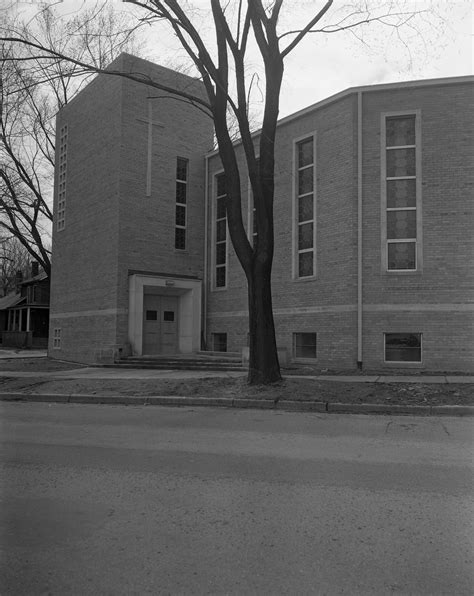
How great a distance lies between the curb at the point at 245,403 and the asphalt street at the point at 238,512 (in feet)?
4.66

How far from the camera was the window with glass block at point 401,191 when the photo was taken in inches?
589

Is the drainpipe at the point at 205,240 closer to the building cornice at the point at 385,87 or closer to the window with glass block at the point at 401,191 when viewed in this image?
the building cornice at the point at 385,87

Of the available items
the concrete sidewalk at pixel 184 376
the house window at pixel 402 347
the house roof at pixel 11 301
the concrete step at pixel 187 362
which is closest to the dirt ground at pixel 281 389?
the concrete sidewalk at pixel 184 376

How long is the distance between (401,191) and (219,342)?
28.2 ft

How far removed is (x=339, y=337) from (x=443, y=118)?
21.5ft

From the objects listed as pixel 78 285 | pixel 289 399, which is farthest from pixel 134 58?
pixel 289 399

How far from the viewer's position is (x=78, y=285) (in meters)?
21.6

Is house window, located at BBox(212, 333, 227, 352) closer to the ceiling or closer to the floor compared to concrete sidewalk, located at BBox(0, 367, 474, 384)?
closer to the ceiling

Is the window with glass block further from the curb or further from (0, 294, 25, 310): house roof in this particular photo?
(0, 294, 25, 310): house roof

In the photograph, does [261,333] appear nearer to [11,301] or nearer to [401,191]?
[401,191]

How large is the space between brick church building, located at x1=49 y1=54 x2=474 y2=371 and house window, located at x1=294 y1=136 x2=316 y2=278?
0.17 feet

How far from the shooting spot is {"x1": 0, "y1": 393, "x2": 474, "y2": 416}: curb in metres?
9.04

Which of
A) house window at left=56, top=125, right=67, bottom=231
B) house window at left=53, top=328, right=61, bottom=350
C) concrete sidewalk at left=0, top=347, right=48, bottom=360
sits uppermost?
house window at left=56, top=125, right=67, bottom=231

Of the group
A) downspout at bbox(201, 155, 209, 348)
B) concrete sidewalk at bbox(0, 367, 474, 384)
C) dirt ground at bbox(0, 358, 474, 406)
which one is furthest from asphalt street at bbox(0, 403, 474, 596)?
downspout at bbox(201, 155, 209, 348)
